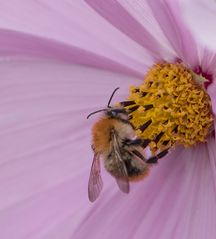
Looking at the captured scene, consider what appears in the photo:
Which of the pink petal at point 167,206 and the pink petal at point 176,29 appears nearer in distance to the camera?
the pink petal at point 176,29

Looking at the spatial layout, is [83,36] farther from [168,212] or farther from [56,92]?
[168,212]

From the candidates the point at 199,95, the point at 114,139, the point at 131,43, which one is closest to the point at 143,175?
the point at 114,139

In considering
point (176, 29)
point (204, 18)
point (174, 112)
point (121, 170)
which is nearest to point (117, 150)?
point (121, 170)

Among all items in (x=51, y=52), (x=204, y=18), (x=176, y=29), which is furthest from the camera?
(x=51, y=52)

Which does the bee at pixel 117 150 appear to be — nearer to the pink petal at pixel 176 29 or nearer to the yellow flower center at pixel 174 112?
the yellow flower center at pixel 174 112

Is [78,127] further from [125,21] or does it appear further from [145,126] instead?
[125,21]

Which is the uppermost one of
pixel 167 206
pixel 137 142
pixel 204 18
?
pixel 204 18

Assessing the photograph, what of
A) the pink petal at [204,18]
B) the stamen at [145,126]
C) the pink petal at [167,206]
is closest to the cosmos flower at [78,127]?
the pink petal at [167,206]
